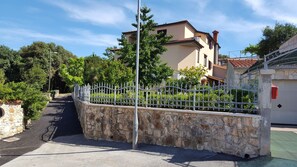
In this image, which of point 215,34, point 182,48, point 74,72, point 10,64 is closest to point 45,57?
point 10,64

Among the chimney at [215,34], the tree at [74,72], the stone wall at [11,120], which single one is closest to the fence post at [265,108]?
the stone wall at [11,120]

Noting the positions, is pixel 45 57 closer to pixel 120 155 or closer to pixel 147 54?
pixel 147 54

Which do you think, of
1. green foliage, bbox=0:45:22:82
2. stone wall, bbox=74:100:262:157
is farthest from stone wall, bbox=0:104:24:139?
green foliage, bbox=0:45:22:82

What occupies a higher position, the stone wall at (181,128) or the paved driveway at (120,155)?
the stone wall at (181,128)

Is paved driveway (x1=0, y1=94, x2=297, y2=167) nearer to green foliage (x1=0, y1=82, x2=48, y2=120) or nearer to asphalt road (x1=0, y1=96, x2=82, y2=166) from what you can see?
asphalt road (x1=0, y1=96, x2=82, y2=166)

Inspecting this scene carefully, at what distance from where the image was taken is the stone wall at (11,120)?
11.4 m

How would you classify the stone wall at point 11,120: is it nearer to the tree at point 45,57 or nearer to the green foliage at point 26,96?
A: the green foliage at point 26,96

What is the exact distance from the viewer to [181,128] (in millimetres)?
8336

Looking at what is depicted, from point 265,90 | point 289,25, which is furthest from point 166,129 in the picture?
point 289,25

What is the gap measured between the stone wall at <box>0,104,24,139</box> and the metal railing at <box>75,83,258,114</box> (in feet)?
15.1

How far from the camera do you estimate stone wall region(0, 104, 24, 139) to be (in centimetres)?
1137

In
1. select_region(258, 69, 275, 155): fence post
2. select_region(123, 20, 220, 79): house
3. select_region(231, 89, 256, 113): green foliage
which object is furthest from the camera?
select_region(123, 20, 220, 79): house

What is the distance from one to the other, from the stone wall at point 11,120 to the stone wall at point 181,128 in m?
3.86

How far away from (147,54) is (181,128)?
26.9 feet
